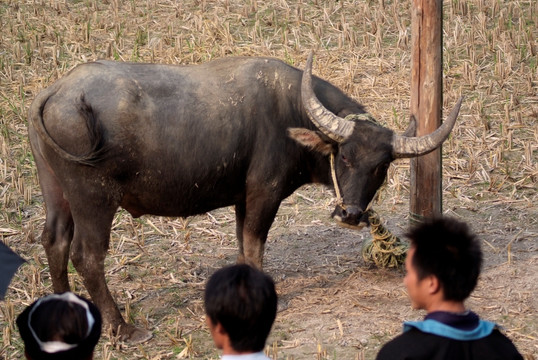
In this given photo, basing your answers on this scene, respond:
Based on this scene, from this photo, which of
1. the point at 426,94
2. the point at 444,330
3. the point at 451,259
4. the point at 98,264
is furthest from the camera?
the point at 426,94

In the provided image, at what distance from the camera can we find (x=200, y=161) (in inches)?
218

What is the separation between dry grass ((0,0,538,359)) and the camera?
561cm

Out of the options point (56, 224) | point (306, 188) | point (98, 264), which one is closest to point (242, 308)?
point (98, 264)

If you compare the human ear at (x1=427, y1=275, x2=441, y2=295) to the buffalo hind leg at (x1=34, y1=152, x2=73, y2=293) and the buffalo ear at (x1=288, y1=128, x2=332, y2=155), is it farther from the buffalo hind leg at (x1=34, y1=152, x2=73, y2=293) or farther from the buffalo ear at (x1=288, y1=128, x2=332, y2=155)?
the buffalo hind leg at (x1=34, y1=152, x2=73, y2=293)

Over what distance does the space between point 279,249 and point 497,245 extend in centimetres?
166

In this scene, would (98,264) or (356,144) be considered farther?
(356,144)

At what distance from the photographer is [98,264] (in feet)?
17.7

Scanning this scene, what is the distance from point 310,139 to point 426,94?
962 mm

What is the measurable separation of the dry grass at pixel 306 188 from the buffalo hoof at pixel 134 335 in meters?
0.10

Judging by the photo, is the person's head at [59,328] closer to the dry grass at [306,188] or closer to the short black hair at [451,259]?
the short black hair at [451,259]

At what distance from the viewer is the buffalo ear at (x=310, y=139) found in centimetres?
557

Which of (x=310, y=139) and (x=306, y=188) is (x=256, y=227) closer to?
(x=310, y=139)

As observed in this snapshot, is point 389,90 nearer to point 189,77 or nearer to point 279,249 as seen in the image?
point 279,249

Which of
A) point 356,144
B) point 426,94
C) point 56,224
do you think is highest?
point 426,94
